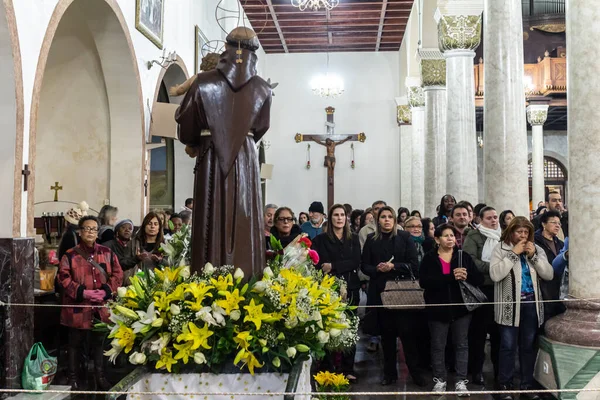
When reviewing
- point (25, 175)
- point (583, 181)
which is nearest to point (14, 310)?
point (25, 175)

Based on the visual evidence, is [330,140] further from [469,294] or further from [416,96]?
[469,294]

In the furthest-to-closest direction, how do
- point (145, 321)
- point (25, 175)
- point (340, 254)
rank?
1. point (25, 175)
2. point (340, 254)
3. point (145, 321)

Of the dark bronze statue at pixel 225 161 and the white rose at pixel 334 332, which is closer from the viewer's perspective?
the white rose at pixel 334 332

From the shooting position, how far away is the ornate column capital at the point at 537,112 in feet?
64.3

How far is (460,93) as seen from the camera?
11.0 m

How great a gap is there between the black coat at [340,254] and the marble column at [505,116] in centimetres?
256

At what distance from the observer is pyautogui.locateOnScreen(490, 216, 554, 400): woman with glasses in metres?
5.27

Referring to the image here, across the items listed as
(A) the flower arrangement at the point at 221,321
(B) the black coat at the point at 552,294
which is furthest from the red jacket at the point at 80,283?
(B) the black coat at the point at 552,294

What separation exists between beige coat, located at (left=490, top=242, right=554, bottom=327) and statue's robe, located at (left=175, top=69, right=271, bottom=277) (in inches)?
98.3

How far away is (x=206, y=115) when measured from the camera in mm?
3578

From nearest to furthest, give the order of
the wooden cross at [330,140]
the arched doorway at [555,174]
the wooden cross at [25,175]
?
1. the wooden cross at [25,175]
2. the wooden cross at [330,140]
3. the arched doorway at [555,174]

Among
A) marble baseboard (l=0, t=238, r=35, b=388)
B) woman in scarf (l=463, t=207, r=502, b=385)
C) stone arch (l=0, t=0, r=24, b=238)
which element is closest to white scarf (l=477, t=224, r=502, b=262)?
woman in scarf (l=463, t=207, r=502, b=385)

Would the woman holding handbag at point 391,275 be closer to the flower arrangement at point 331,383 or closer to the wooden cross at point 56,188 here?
the flower arrangement at point 331,383

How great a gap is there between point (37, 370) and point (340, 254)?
280cm
